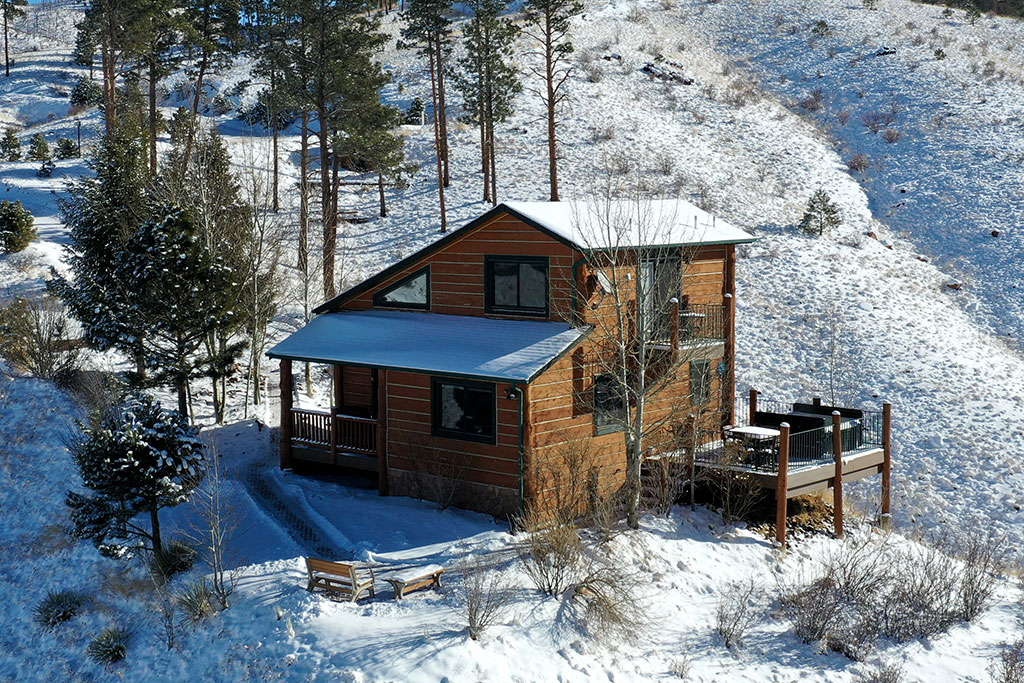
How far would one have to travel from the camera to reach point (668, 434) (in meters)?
19.9

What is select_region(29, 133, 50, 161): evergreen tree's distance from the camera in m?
45.9

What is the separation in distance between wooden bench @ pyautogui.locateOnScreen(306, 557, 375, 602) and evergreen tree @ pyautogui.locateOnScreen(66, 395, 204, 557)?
3563mm

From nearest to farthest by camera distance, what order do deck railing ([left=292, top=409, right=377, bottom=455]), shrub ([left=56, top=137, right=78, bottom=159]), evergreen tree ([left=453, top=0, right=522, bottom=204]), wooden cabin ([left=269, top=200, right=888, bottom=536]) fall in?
wooden cabin ([left=269, top=200, right=888, bottom=536])
deck railing ([left=292, top=409, right=377, bottom=455])
evergreen tree ([left=453, top=0, right=522, bottom=204])
shrub ([left=56, top=137, right=78, bottom=159])

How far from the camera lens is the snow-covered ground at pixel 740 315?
1411 cm

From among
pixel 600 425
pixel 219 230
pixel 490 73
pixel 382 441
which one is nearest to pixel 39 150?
pixel 490 73

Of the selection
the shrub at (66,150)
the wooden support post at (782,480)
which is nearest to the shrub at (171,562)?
the wooden support post at (782,480)

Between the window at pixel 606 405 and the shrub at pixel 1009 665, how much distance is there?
7.85 m

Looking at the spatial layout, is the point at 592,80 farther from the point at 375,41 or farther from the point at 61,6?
the point at 61,6

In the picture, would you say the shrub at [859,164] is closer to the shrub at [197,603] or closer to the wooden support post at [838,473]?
the wooden support post at [838,473]

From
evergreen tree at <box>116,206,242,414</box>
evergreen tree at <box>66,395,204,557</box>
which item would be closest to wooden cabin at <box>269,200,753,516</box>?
evergreen tree at <box>116,206,242,414</box>

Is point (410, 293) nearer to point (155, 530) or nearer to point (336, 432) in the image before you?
point (336, 432)

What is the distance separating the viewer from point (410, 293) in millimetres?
20812

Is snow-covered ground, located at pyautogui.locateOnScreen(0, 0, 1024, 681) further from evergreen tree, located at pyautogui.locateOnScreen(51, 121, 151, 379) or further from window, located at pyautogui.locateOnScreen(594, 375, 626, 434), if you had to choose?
evergreen tree, located at pyautogui.locateOnScreen(51, 121, 151, 379)

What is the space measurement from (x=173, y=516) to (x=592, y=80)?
43774 mm
